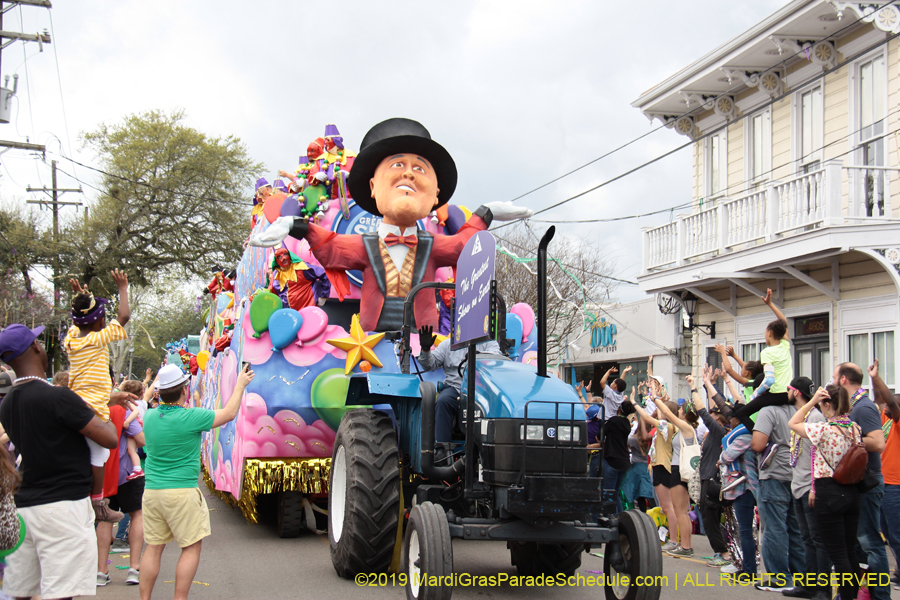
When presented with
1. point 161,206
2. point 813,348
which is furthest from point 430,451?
point 161,206

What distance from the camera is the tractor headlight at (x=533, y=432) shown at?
5.32m

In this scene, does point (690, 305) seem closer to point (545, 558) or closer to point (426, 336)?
point (545, 558)

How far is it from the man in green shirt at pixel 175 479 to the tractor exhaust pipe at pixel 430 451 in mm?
1249

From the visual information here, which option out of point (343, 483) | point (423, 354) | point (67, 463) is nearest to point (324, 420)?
point (343, 483)

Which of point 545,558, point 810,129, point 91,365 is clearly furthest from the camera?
point 810,129

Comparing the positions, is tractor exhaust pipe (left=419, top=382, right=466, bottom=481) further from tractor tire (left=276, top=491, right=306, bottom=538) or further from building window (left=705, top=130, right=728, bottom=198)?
building window (left=705, top=130, right=728, bottom=198)

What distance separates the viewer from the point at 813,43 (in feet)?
44.5

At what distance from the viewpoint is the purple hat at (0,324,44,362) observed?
454cm

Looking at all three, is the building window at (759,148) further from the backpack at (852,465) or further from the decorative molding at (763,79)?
the backpack at (852,465)

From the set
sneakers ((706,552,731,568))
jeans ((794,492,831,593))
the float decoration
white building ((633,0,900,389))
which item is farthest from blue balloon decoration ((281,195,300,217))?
white building ((633,0,900,389))

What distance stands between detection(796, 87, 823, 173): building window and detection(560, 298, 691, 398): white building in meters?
5.33

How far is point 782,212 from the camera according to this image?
13203 mm

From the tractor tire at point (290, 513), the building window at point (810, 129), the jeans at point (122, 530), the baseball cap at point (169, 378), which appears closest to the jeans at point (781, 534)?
the tractor tire at point (290, 513)

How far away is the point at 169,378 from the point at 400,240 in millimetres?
3738
